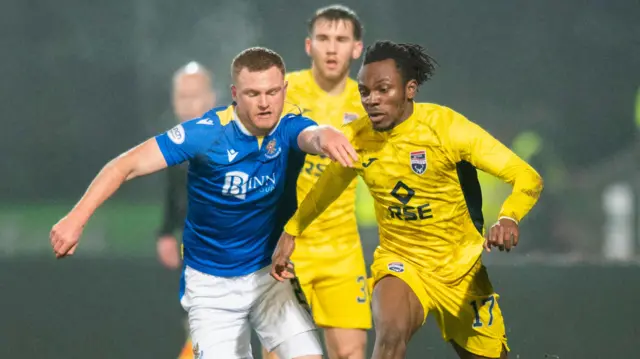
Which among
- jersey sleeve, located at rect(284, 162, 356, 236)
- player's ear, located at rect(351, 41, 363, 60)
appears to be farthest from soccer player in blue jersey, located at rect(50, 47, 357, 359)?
player's ear, located at rect(351, 41, 363, 60)

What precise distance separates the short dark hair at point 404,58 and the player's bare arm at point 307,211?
48 cm

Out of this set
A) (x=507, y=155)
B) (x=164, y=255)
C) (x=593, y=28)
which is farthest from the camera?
(x=593, y=28)

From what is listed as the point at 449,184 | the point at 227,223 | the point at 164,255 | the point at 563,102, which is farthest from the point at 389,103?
the point at 563,102

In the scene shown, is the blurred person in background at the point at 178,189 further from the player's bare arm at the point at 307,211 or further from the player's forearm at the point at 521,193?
the player's forearm at the point at 521,193

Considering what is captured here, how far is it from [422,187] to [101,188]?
134cm

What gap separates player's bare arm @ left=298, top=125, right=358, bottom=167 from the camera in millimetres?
3676

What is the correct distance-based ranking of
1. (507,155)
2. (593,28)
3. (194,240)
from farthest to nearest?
(593,28) < (194,240) < (507,155)

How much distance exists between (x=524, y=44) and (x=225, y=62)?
2.82m

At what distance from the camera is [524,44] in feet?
31.1

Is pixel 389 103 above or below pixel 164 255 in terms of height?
above

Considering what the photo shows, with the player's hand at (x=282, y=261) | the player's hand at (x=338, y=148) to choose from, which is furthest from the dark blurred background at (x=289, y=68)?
the player's hand at (x=338, y=148)

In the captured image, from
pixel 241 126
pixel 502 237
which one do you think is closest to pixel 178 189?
pixel 241 126

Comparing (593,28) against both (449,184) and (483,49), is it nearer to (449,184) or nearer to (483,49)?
(483,49)

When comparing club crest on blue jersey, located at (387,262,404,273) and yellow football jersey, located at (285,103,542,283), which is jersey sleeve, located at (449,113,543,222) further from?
club crest on blue jersey, located at (387,262,404,273)
